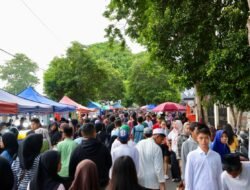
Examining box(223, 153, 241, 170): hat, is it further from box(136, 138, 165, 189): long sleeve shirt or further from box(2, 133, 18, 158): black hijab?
box(2, 133, 18, 158): black hijab

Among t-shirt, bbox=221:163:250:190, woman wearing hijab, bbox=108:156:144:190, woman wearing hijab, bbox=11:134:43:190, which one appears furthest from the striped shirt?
t-shirt, bbox=221:163:250:190

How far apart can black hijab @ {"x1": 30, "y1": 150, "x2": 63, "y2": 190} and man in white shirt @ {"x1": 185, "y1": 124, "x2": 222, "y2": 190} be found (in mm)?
1799

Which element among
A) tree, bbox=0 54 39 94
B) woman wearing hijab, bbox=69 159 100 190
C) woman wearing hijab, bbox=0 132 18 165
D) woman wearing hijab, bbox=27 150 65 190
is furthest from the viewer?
tree, bbox=0 54 39 94

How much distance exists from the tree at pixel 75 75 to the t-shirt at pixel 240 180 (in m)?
28.5

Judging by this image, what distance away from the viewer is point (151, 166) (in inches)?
229

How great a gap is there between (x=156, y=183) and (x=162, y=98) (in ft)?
149

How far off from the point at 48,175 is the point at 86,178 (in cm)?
56

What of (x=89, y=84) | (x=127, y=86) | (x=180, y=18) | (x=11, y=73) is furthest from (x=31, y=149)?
(x=11, y=73)

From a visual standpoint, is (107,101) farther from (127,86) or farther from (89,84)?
(89,84)

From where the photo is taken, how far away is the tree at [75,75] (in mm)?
32406

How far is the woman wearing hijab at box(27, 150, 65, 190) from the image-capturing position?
13.3 feet

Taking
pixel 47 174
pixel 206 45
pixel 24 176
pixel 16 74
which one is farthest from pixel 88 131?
pixel 16 74

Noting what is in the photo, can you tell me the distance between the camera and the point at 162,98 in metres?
51.0

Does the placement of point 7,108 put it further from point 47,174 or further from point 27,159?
point 47,174
